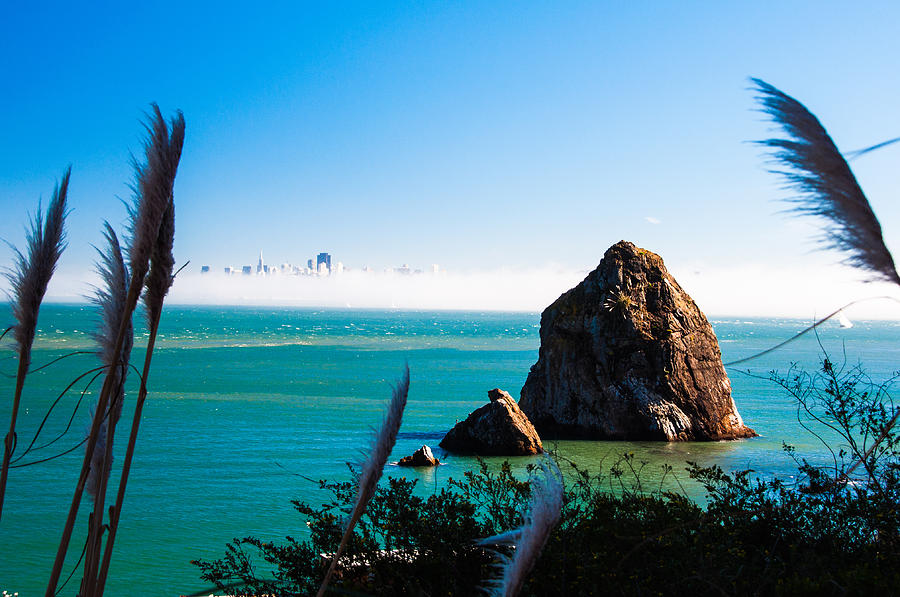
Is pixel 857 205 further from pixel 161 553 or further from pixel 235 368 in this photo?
pixel 235 368

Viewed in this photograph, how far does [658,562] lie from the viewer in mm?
4293

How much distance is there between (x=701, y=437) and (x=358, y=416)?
16.8 m

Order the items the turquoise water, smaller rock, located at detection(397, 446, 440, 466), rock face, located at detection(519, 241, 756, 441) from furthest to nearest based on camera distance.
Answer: rock face, located at detection(519, 241, 756, 441)
smaller rock, located at detection(397, 446, 440, 466)
the turquoise water

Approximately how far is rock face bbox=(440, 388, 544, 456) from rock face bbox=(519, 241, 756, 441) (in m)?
4.26

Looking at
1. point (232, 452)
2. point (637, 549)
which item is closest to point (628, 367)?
point (232, 452)

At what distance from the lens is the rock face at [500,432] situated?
21.2m

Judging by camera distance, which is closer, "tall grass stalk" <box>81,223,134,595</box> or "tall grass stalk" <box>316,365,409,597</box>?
"tall grass stalk" <box>316,365,409,597</box>

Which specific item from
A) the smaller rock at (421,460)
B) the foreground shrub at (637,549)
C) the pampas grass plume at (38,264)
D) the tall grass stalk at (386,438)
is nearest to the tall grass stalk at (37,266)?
the pampas grass plume at (38,264)

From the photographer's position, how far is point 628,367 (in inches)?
990

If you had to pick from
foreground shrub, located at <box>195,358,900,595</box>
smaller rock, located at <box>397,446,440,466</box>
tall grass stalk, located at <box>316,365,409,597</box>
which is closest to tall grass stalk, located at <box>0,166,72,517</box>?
tall grass stalk, located at <box>316,365,409,597</box>

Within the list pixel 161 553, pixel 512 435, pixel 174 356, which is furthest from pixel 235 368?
pixel 161 553

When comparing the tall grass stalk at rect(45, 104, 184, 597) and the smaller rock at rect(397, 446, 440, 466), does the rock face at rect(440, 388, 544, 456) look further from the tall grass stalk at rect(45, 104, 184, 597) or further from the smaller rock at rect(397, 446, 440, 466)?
the tall grass stalk at rect(45, 104, 184, 597)

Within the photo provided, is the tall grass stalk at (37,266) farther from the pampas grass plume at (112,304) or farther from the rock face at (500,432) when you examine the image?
the rock face at (500,432)

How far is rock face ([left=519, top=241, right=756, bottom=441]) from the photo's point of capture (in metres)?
25.1
